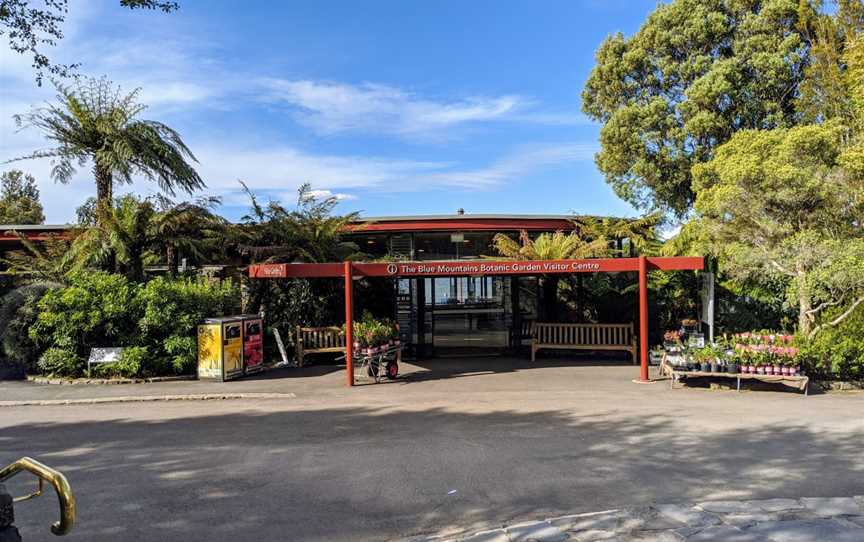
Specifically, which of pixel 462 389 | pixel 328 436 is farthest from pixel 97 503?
pixel 462 389

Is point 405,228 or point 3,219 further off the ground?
point 3,219

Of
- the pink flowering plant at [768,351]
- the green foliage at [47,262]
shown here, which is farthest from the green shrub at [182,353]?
the pink flowering plant at [768,351]

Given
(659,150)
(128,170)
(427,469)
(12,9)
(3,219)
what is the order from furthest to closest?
(3,219) < (659,150) < (128,170) < (12,9) < (427,469)

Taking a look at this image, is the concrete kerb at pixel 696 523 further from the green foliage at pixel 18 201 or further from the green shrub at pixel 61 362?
the green foliage at pixel 18 201

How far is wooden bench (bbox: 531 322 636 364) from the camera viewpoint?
49.3 ft

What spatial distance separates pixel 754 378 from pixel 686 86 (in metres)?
15.1

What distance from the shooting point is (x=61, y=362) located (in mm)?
13305

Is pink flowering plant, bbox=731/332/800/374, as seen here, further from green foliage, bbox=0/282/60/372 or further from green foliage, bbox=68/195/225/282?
green foliage, bbox=0/282/60/372

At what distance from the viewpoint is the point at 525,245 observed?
1548 centimetres

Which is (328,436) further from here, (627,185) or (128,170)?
(627,185)

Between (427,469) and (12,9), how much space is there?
9689mm

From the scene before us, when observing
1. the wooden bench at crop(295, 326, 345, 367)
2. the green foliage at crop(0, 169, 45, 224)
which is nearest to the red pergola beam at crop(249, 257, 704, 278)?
the wooden bench at crop(295, 326, 345, 367)

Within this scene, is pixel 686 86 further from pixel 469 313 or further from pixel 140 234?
pixel 140 234

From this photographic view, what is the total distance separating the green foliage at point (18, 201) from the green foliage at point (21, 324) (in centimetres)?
2126
